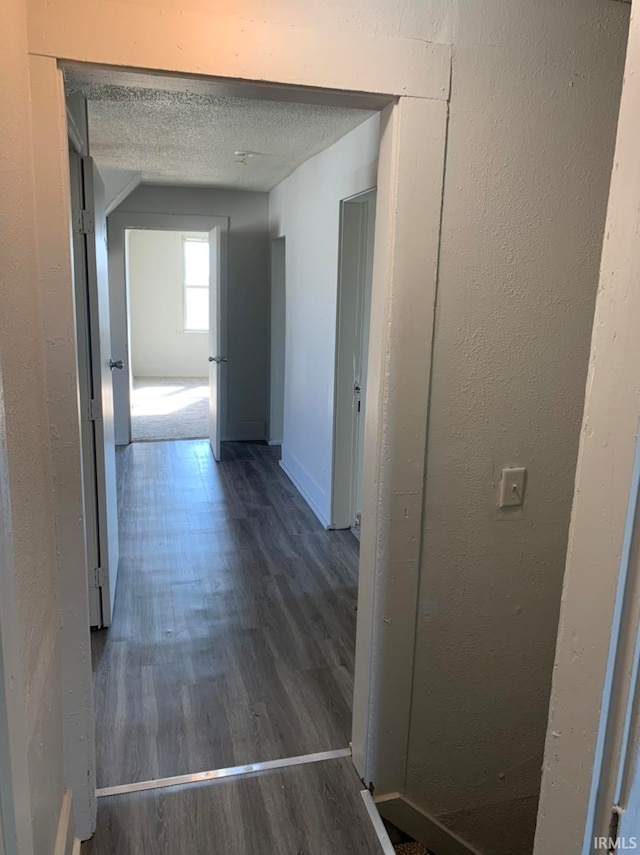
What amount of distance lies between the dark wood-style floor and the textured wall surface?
2.54 ft

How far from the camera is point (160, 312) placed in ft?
33.0

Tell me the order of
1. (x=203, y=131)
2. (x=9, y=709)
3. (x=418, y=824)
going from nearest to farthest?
(x=9, y=709) → (x=418, y=824) → (x=203, y=131)

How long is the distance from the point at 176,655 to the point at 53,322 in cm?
181

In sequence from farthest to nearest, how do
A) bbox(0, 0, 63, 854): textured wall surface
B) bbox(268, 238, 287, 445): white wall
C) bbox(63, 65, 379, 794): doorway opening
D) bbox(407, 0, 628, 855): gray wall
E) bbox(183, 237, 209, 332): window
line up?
bbox(183, 237, 209, 332): window → bbox(268, 238, 287, 445): white wall → bbox(63, 65, 379, 794): doorway opening → bbox(407, 0, 628, 855): gray wall → bbox(0, 0, 63, 854): textured wall surface

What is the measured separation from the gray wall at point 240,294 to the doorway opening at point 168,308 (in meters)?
3.04

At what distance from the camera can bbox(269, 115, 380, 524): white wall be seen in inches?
149

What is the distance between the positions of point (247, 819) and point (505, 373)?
5.05 ft

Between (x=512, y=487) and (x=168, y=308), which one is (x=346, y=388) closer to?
(x=512, y=487)

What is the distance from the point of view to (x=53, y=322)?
5.04 ft

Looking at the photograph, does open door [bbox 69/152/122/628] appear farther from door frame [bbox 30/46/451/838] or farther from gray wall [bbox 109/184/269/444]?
gray wall [bbox 109/184/269/444]

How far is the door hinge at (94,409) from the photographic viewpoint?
2.79 metres

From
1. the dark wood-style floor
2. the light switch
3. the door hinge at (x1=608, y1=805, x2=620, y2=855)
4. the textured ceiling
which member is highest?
the textured ceiling

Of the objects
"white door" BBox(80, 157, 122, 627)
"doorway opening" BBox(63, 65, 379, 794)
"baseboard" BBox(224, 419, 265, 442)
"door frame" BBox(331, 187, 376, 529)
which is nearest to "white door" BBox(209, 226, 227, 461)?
"doorway opening" BBox(63, 65, 379, 794)

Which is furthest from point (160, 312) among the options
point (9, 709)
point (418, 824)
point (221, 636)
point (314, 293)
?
point (9, 709)
